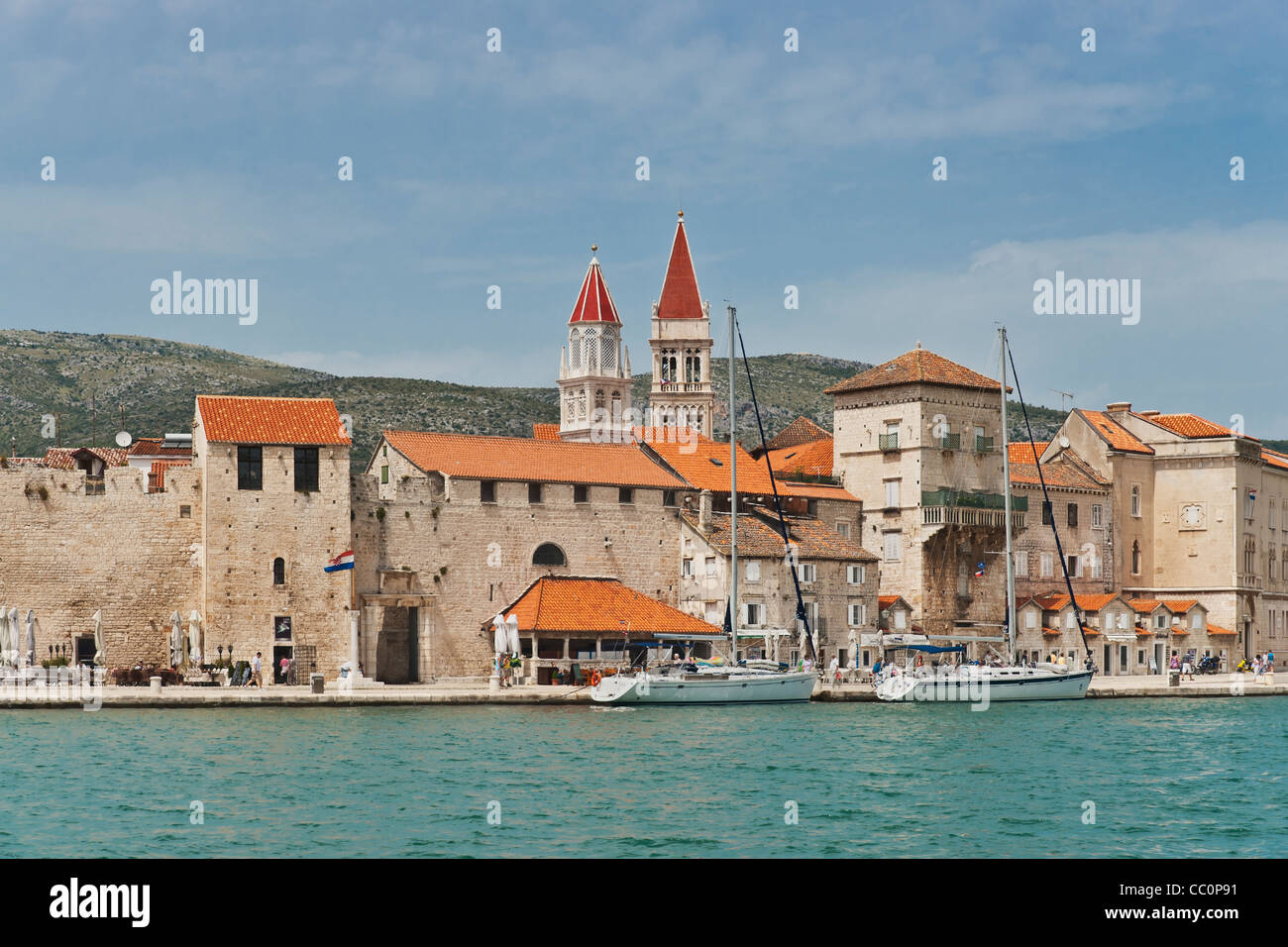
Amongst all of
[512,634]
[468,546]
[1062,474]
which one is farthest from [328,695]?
[1062,474]

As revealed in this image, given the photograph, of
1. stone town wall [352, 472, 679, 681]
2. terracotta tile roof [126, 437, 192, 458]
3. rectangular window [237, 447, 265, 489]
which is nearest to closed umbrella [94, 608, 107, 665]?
rectangular window [237, 447, 265, 489]

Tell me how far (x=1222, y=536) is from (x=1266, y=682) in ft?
34.0

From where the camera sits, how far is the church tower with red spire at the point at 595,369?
9575 centimetres

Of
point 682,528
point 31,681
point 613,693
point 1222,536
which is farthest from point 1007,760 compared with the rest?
Result: point 1222,536

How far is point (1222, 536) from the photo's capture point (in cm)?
7188

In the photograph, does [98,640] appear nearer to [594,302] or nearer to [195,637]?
[195,637]

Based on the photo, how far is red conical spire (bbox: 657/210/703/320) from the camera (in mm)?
103125

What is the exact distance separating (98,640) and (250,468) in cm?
705

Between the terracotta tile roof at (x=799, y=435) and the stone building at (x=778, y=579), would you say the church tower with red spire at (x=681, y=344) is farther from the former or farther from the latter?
the stone building at (x=778, y=579)

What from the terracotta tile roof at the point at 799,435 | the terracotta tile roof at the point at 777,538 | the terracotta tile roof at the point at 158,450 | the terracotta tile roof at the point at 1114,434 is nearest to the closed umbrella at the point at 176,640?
the terracotta tile roof at the point at 158,450

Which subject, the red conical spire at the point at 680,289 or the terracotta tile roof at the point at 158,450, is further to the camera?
the red conical spire at the point at 680,289

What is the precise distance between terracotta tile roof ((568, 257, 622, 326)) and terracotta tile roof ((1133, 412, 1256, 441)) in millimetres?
32859

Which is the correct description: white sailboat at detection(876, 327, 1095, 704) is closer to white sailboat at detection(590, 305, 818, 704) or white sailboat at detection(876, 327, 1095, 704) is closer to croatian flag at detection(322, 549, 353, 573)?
white sailboat at detection(590, 305, 818, 704)

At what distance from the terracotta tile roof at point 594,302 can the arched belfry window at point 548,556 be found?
1529 inches
